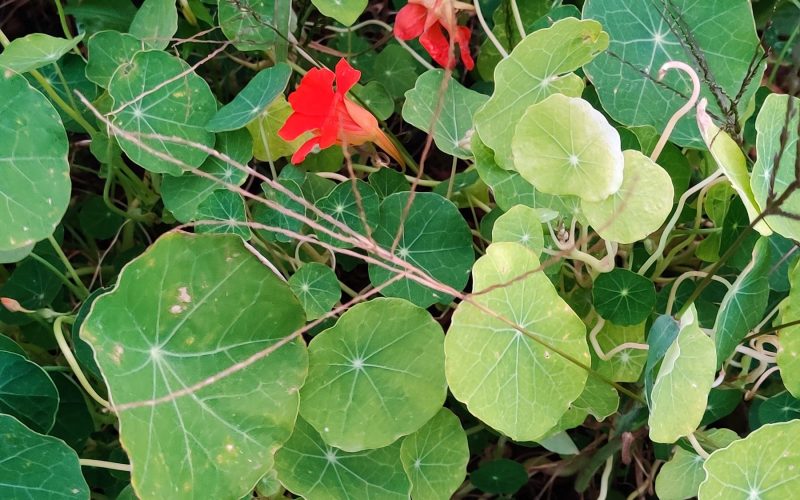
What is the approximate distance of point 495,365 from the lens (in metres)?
0.97

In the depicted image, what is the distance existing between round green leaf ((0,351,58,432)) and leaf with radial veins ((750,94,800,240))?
97 cm

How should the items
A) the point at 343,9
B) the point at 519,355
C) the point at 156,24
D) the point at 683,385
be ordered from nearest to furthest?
the point at 683,385 → the point at 519,355 → the point at 343,9 → the point at 156,24

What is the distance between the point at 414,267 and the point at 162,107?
47 cm

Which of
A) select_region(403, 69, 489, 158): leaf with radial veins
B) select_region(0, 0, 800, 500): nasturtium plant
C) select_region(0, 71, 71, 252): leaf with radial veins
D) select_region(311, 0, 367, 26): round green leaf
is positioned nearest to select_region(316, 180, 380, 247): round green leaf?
select_region(0, 0, 800, 500): nasturtium plant

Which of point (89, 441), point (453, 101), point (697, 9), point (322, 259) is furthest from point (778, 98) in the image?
point (89, 441)

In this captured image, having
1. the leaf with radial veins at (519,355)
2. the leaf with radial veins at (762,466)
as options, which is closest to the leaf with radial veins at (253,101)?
the leaf with radial veins at (519,355)

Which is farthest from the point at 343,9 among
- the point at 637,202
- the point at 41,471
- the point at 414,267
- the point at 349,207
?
the point at 41,471

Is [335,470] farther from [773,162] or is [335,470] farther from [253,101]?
[773,162]

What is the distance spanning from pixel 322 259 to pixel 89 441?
507 millimetres

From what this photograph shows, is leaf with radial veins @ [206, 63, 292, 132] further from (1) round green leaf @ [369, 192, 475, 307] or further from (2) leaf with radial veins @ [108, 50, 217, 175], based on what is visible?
(1) round green leaf @ [369, 192, 475, 307]

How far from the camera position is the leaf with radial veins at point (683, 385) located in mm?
840

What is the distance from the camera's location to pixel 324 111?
110cm

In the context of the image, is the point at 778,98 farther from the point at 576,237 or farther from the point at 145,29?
the point at 145,29

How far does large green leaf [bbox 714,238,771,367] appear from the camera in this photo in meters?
0.95
